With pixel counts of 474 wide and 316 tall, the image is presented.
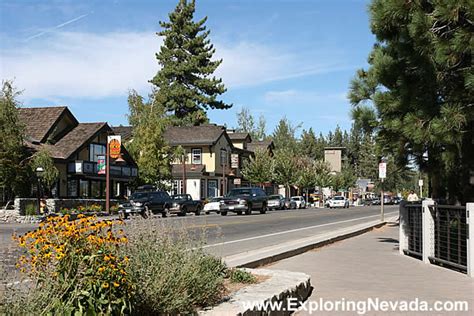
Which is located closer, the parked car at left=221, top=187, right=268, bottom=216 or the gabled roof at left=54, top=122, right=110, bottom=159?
the parked car at left=221, top=187, right=268, bottom=216

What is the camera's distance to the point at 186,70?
80.9 meters

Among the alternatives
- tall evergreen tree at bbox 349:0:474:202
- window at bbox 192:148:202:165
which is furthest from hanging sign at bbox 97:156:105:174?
tall evergreen tree at bbox 349:0:474:202

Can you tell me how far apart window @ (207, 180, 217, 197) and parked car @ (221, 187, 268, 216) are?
21788 millimetres

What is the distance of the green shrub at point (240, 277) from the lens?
777cm

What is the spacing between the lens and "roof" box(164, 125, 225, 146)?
6306cm

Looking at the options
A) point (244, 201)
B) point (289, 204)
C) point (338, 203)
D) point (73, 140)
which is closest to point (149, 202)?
point (244, 201)

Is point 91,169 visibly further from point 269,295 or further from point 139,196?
point 269,295

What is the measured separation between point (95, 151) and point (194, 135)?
17892 millimetres

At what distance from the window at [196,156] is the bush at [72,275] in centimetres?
5870

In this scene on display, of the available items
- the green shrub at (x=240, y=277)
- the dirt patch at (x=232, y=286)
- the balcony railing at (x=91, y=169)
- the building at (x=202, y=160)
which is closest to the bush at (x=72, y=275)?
the dirt patch at (x=232, y=286)

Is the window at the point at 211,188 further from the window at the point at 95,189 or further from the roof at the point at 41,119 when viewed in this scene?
the roof at the point at 41,119

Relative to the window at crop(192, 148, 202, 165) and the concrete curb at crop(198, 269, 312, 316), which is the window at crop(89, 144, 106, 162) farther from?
the concrete curb at crop(198, 269, 312, 316)

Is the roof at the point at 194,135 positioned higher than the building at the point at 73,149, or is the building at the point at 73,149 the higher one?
the roof at the point at 194,135

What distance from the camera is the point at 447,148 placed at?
10883mm
